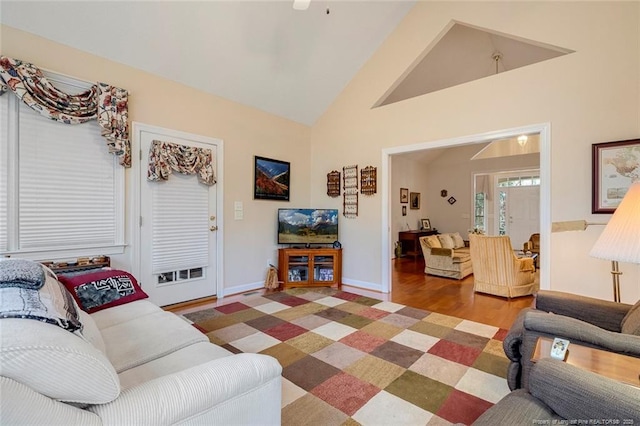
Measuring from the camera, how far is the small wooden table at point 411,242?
7.27m

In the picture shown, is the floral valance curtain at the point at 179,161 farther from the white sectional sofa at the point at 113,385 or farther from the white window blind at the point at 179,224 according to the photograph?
the white sectional sofa at the point at 113,385

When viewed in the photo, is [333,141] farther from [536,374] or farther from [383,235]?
[536,374]

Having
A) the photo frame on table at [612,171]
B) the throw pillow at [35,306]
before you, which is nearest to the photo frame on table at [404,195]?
the photo frame on table at [612,171]

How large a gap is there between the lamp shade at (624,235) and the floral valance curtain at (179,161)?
12.2 ft

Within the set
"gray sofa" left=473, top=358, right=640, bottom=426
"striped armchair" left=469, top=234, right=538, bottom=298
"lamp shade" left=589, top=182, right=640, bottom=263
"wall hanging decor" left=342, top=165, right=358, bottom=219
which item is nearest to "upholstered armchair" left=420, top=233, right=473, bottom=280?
"striped armchair" left=469, top=234, right=538, bottom=298

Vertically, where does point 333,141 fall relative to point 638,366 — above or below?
above

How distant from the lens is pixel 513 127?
10.2ft

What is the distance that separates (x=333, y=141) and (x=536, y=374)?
4.19 m

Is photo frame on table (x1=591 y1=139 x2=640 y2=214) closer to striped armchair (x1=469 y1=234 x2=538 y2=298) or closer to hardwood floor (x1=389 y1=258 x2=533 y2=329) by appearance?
striped armchair (x1=469 y1=234 x2=538 y2=298)

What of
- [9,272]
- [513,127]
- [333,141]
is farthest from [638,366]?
[333,141]

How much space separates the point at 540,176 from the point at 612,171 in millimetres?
520

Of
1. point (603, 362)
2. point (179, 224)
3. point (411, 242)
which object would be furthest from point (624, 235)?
point (411, 242)

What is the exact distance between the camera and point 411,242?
7379 millimetres

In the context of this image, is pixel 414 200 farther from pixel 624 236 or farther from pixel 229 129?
pixel 624 236
